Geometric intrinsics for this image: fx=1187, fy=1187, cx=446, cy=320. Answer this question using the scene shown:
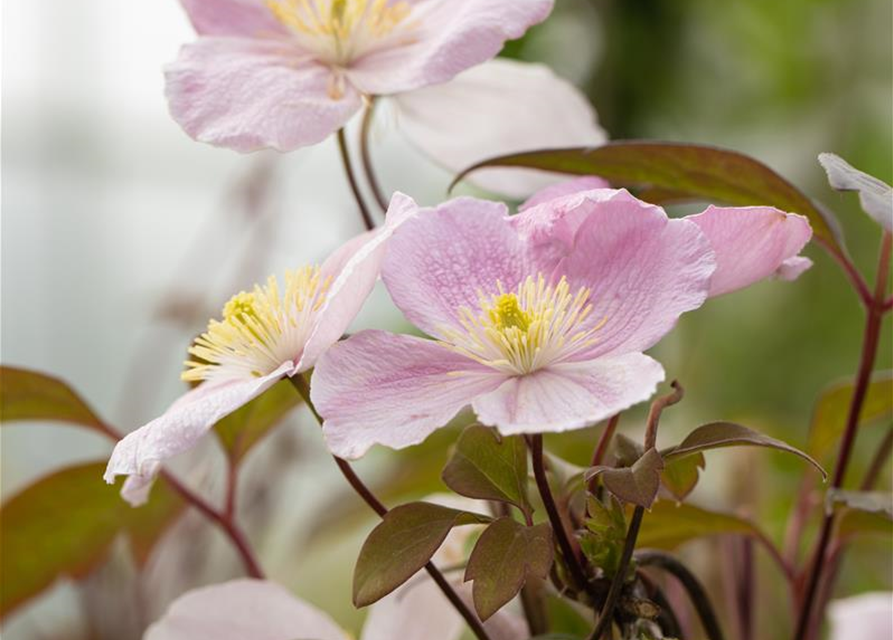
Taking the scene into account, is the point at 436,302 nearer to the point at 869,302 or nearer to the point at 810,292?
the point at 869,302

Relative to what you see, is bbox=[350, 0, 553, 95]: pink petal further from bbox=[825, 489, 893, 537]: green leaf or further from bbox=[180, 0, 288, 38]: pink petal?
bbox=[825, 489, 893, 537]: green leaf

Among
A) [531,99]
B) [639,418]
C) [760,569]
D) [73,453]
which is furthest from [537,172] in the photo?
[73,453]

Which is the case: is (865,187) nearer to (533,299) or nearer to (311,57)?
(533,299)

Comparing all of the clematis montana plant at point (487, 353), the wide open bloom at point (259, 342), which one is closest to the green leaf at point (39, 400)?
the clematis montana plant at point (487, 353)

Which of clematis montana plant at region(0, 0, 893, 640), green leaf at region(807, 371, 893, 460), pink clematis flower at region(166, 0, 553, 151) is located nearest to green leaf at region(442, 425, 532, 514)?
clematis montana plant at region(0, 0, 893, 640)

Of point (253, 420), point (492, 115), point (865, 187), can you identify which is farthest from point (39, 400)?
point (865, 187)

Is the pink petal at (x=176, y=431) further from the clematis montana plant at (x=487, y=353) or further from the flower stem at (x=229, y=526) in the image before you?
the flower stem at (x=229, y=526)

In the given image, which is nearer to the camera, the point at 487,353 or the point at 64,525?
the point at 487,353
